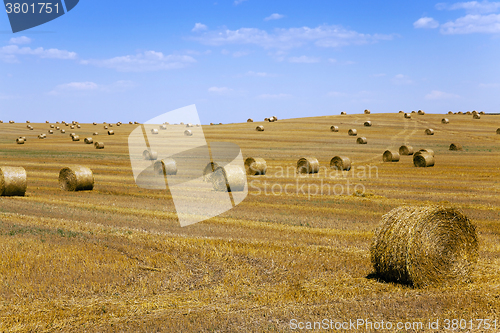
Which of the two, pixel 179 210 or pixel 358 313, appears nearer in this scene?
pixel 358 313

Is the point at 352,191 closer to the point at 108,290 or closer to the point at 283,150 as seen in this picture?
the point at 108,290

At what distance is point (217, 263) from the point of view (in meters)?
9.62

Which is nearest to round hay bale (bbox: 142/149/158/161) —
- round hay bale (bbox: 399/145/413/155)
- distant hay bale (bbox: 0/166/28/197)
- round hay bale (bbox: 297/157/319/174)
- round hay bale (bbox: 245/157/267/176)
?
round hay bale (bbox: 245/157/267/176)

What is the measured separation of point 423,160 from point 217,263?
26.6 metres

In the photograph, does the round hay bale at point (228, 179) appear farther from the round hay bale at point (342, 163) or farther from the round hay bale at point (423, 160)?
the round hay bale at point (423, 160)

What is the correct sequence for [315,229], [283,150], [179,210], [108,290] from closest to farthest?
[108,290] → [315,229] → [179,210] → [283,150]

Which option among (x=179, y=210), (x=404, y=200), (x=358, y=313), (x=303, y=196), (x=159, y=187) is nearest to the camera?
(x=358, y=313)

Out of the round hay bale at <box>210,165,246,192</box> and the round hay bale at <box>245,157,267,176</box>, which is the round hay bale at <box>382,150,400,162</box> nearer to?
the round hay bale at <box>245,157,267,176</box>

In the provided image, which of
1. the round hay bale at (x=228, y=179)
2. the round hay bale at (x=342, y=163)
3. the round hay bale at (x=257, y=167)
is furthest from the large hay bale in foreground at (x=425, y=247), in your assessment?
the round hay bale at (x=342, y=163)

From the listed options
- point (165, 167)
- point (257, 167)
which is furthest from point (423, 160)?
point (165, 167)

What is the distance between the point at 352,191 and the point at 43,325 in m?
17.4

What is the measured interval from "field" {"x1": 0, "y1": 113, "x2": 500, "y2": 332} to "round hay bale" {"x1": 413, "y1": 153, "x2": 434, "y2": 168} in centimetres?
963

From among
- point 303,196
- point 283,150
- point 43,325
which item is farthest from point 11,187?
point 283,150

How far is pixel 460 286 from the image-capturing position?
864cm
